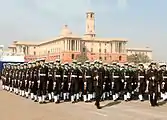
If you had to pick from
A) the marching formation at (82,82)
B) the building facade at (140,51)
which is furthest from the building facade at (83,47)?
the marching formation at (82,82)

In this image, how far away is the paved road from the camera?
13.1 m

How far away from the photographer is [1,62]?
5275 cm

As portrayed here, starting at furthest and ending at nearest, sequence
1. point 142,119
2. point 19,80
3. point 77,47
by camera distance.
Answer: point 77,47
point 19,80
point 142,119

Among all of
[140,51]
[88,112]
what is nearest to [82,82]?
[88,112]

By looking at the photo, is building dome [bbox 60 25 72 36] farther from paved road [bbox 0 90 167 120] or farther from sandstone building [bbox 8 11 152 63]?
paved road [bbox 0 90 167 120]

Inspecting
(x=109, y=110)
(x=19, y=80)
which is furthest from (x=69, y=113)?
(x=19, y=80)

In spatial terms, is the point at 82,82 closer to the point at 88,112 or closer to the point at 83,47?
the point at 88,112

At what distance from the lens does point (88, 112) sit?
14.6 m

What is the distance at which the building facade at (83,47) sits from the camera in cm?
14175

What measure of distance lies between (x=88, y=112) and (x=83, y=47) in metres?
136

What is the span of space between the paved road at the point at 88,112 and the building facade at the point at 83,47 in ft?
395

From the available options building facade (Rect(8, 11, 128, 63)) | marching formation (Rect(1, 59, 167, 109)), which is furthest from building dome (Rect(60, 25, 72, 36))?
marching formation (Rect(1, 59, 167, 109))

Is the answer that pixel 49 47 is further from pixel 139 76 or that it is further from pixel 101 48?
pixel 139 76

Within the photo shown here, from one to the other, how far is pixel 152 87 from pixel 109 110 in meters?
2.33
